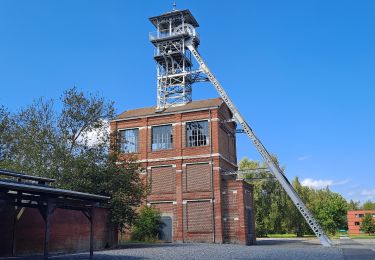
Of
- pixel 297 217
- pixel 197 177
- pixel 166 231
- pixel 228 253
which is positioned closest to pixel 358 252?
pixel 228 253

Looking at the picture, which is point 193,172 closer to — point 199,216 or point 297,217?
point 199,216

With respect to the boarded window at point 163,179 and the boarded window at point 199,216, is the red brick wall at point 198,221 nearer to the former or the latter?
the boarded window at point 199,216

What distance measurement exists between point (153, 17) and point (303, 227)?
34.0m

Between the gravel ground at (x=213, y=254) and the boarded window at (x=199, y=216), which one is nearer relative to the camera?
the gravel ground at (x=213, y=254)

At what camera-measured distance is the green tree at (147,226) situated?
36281 mm

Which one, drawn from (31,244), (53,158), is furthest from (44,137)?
(31,244)

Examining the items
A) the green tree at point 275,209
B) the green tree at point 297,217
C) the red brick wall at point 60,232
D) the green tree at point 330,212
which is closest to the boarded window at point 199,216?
the red brick wall at point 60,232

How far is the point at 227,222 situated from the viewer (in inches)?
1421

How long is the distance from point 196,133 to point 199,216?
7.54 meters

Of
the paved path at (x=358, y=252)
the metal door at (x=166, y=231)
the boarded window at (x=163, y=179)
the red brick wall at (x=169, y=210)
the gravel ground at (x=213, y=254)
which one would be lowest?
the paved path at (x=358, y=252)

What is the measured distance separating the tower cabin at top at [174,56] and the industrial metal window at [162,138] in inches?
106

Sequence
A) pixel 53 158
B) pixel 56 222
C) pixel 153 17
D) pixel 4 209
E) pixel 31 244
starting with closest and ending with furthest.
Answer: pixel 4 209, pixel 31 244, pixel 56 222, pixel 53 158, pixel 153 17

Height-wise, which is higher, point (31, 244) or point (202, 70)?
point (202, 70)

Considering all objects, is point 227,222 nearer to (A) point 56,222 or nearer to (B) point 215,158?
(B) point 215,158
